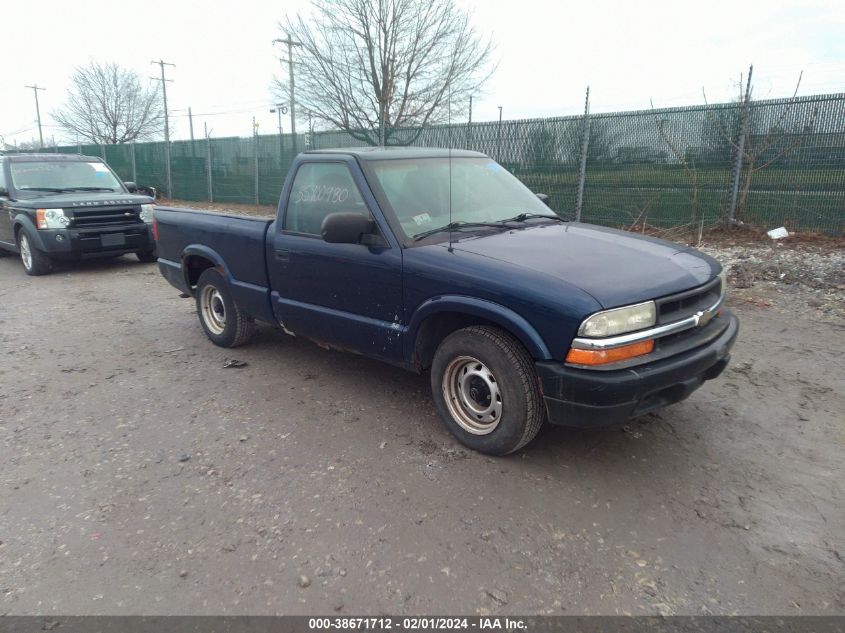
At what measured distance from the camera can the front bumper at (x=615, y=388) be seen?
9.61 ft

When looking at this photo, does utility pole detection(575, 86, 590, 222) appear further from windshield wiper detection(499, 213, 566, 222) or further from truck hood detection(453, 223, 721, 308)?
truck hood detection(453, 223, 721, 308)

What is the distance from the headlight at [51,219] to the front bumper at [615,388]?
28.2 feet

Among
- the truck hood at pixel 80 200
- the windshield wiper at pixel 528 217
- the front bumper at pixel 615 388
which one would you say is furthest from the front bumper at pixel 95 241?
the front bumper at pixel 615 388

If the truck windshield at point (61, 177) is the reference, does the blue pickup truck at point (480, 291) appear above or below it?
below

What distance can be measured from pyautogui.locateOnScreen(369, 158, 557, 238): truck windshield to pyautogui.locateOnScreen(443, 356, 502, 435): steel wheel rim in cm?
94

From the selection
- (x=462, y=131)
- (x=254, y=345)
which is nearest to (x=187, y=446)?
(x=254, y=345)

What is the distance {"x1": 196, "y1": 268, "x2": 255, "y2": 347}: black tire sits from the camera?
541cm

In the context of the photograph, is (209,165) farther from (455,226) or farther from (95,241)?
(455,226)

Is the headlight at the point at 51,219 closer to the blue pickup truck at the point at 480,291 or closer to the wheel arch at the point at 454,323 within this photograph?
the blue pickup truck at the point at 480,291

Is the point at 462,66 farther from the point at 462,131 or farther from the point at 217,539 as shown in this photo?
the point at 217,539

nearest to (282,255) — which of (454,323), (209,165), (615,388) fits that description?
(454,323)

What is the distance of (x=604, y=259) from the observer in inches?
134

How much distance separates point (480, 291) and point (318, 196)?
1.76 meters

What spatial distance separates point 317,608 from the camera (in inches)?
94.0
